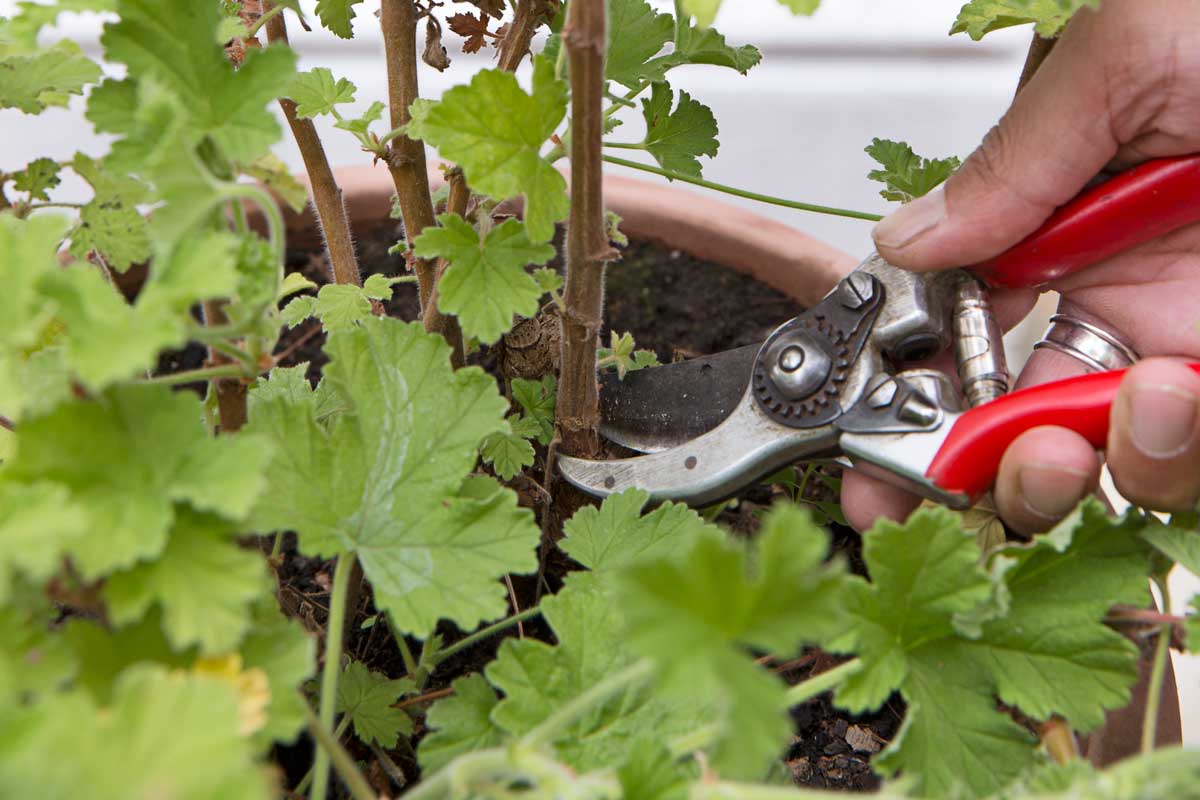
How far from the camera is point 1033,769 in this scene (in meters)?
0.70

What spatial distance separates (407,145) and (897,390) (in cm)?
51

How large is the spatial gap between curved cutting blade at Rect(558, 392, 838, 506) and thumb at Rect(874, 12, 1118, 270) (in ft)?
0.66

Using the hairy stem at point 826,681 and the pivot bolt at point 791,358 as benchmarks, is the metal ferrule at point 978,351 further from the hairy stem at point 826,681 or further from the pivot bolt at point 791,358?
the hairy stem at point 826,681

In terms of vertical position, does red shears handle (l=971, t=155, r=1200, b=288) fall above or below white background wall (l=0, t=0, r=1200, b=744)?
above

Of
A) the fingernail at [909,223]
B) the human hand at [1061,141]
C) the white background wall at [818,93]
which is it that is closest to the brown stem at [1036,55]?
the human hand at [1061,141]

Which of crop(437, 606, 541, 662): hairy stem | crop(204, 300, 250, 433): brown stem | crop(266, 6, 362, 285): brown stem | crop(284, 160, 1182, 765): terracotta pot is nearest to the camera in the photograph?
crop(204, 300, 250, 433): brown stem

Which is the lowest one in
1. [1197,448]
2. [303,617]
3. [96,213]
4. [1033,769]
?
[303,617]

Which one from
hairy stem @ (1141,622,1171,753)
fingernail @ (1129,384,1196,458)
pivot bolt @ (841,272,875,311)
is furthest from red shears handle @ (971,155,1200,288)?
hairy stem @ (1141,622,1171,753)

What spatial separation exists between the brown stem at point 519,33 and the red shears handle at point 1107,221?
1.59 feet

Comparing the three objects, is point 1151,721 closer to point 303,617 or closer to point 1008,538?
point 1008,538

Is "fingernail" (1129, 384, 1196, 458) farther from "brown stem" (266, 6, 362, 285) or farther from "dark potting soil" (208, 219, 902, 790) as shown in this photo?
"brown stem" (266, 6, 362, 285)

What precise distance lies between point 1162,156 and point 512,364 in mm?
664

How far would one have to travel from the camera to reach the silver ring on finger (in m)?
1.04

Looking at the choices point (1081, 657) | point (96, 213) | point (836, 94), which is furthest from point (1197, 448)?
point (836, 94)
